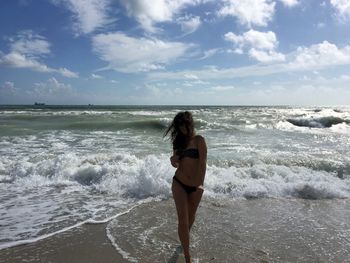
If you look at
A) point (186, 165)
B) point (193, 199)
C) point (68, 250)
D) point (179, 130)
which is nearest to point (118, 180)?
point (68, 250)

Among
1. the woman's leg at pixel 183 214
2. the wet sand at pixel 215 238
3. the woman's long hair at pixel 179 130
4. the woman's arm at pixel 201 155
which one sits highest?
the woman's long hair at pixel 179 130

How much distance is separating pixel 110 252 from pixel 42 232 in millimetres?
1521

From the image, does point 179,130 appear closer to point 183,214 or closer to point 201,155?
point 201,155

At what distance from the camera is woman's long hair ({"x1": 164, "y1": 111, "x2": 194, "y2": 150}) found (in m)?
4.42

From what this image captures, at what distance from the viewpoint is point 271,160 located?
1272cm

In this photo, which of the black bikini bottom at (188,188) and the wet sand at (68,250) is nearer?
the black bikini bottom at (188,188)

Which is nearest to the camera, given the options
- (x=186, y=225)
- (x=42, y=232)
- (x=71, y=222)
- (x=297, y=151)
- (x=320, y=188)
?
(x=186, y=225)

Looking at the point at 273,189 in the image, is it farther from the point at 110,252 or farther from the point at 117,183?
the point at 110,252

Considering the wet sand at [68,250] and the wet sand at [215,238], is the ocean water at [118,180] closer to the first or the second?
the wet sand at [68,250]

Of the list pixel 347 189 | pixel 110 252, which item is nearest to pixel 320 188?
pixel 347 189

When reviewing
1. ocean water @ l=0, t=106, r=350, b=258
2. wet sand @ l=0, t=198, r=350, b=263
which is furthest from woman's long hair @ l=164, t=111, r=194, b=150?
ocean water @ l=0, t=106, r=350, b=258

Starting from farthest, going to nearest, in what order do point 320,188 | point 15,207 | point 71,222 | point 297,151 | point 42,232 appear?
point 297,151, point 320,188, point 15,207, point 71,222, point 42,232

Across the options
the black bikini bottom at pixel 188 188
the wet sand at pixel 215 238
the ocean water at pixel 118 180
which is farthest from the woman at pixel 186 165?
the ocean water at pixel 118 180

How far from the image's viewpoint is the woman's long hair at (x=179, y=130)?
14.5 feet
